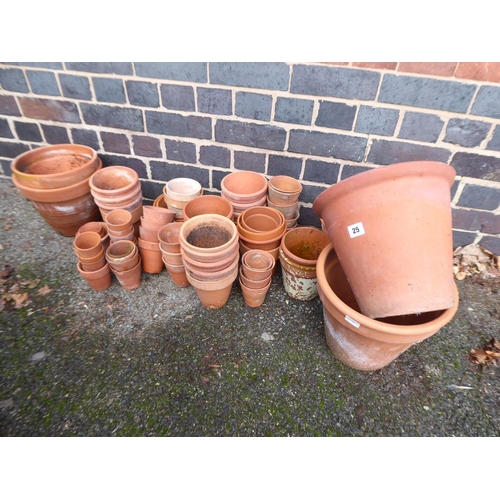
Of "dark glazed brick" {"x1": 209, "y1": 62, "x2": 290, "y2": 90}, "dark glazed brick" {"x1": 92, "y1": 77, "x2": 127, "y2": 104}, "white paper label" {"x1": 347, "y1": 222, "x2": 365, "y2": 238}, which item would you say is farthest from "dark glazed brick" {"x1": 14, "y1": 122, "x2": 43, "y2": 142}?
"white paper label" {"x1": 347, "y1": 222, "x2": 365, "y2": 238}

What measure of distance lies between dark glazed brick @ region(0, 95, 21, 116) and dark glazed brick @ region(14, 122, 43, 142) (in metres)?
0.09

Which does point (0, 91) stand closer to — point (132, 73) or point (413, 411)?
point (132, 73)

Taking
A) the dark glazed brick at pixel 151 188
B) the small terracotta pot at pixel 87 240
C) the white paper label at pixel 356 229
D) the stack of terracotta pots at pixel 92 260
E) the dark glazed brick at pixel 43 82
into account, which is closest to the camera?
the white paper label at pixel 356 229

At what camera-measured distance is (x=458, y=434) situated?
62.7 inches

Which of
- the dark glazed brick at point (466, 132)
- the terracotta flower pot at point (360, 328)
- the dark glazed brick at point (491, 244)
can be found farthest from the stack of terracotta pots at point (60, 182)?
the dark glazed brick at point (491, 244)

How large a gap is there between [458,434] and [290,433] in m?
0.84

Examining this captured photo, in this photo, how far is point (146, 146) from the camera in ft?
8.17

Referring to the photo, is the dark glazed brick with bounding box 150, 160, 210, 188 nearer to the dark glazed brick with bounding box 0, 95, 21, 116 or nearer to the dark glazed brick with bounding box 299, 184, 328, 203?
the dark glazed brick with bounding box 299, 184, 328, 203

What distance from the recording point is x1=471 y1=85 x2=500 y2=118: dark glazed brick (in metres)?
1.83

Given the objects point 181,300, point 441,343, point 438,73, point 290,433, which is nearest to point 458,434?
point 441,343

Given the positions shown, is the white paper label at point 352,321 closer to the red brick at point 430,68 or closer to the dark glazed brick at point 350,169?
the dark glazed brick at point 350,169

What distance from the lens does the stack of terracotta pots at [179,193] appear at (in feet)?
7.37

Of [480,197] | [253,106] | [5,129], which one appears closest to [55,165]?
[5,129]
